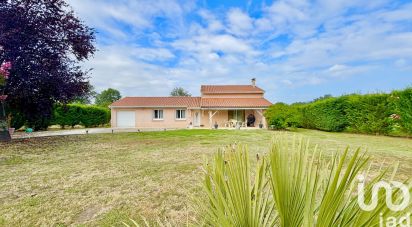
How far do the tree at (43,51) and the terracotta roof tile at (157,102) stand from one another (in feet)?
51.1

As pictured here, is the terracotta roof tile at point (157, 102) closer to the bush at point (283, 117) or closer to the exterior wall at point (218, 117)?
the exterior wall at point (218, 117)

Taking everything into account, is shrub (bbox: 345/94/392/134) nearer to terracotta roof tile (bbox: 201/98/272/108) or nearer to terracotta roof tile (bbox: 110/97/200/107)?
terracotta roof tile (bbox: 201/98/272/108)

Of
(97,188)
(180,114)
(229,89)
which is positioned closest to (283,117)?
(229,89)

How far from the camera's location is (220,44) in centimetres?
2289

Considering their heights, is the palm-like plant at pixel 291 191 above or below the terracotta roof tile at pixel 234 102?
below

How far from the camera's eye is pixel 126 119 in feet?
95.1

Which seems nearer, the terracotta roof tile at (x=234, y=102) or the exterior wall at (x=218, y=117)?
the terracotta roof tile at (x=234, y=102)

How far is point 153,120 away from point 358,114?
22.3m

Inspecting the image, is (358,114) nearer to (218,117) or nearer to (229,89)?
(218,117)

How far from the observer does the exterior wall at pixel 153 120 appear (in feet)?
94.6

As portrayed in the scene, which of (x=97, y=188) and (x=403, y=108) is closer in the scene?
(x=97, y=188)

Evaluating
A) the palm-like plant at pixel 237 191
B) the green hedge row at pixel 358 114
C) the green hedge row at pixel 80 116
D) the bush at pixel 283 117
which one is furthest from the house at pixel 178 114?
the palm-like plant at pixel 237 191

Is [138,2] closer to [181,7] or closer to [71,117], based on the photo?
[181,7]

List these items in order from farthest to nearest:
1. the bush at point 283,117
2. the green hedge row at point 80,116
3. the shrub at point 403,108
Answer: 1. the green hedge row at point 80,116
2. the bush at point 283,117
3. the shrub at point 403,108
